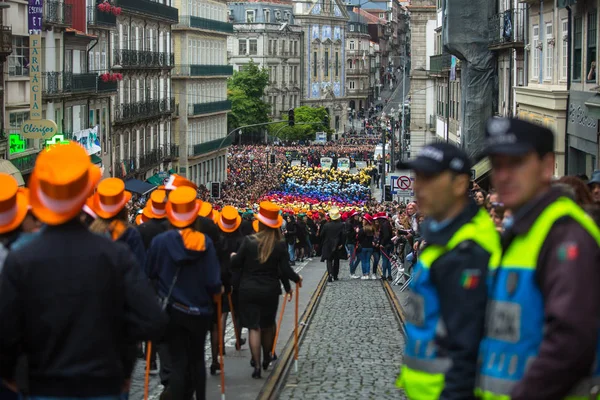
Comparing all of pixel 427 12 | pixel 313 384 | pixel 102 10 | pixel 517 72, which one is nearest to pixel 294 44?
pixel 427 12

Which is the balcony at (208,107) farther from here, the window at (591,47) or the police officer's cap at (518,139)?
the police officer's cap at (518,139)

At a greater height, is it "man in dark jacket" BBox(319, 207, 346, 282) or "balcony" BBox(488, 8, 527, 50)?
"balcony" BBox(488, 8, 527, 50)

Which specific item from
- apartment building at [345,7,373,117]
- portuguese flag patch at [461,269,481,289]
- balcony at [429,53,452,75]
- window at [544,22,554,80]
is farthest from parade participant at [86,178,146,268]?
apartment building at [345,7,373,117]

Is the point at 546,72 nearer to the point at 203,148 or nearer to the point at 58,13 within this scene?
the point at 58,13

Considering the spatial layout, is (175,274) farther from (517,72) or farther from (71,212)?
(517,72)

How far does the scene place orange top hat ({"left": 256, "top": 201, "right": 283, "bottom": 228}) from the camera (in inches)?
495

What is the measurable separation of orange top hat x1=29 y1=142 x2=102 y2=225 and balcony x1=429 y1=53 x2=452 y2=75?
51799 mm

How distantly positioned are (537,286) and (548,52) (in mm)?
27800

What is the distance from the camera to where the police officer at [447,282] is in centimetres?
538

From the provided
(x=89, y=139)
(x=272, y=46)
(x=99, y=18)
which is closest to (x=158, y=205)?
(x=89, y=139)

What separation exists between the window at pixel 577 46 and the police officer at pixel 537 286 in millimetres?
23128

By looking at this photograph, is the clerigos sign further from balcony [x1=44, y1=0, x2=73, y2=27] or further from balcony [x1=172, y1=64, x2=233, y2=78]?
balcony [x1=172, y1=64, x2=233, y2=78]

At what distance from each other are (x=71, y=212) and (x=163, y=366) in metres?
4.87

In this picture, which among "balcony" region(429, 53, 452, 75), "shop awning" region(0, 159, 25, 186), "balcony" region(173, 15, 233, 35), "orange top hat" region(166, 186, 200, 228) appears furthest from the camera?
"balcony" region(173, 15, 233, 35)
